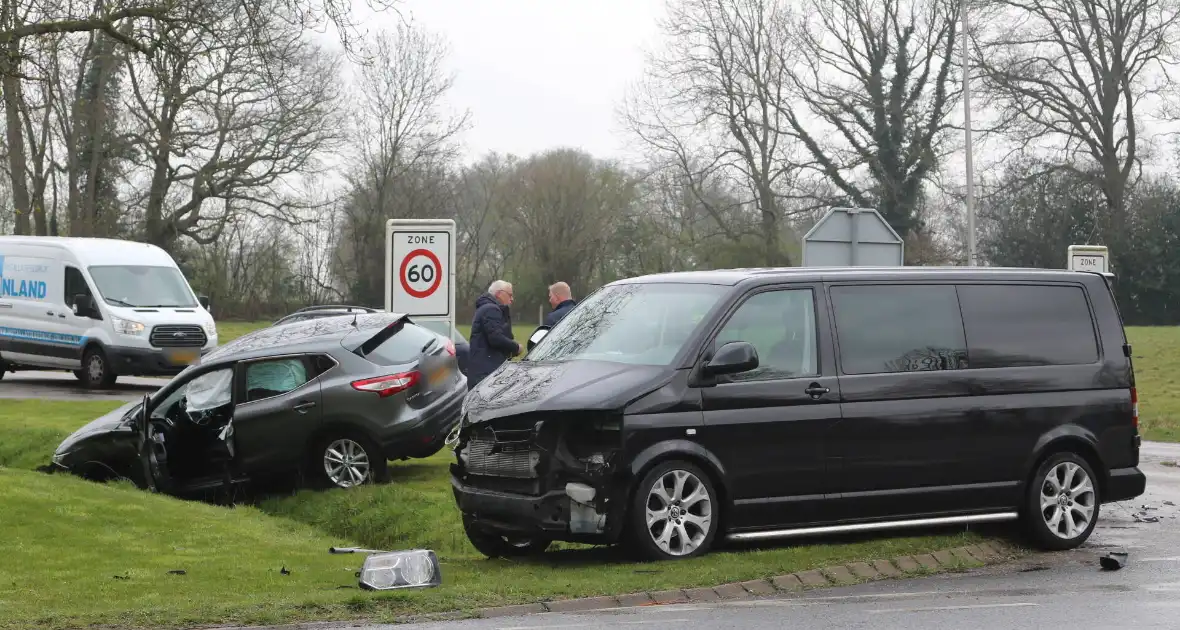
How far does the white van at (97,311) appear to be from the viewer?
25906 millimetres

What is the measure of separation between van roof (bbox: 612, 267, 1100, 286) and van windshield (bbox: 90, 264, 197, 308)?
18282mm

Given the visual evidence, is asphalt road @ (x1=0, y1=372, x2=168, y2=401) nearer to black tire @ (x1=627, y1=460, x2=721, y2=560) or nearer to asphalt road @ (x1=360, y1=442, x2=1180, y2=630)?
black tire @ (x1=627, y1=460, x2=721, y2=560)

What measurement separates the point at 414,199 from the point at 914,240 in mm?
21316

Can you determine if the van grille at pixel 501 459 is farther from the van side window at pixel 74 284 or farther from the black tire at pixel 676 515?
the van side window at pixel 74 284

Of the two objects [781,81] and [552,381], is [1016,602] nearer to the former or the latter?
[552,381]

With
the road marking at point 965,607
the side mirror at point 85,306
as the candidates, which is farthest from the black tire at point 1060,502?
the side mirror at point 85,306

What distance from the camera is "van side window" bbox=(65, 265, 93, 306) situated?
86.8 feet

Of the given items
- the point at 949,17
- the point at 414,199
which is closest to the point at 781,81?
the point at 949,17

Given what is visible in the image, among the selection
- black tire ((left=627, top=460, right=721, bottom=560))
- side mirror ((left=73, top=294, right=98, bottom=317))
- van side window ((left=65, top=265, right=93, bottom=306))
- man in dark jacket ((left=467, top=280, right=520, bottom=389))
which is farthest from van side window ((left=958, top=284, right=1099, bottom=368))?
van side window ((left=65, top=265, right=93, bottom=306))

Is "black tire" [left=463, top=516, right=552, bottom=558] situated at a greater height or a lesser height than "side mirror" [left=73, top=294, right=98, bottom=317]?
lesser

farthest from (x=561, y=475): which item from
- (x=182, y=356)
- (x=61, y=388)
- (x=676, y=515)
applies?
(x=61, y=388)

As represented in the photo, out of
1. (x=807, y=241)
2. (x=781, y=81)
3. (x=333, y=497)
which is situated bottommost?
(x=333, y=497)

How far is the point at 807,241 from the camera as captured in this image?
1658 cm

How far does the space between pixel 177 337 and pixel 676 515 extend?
18969 mm
